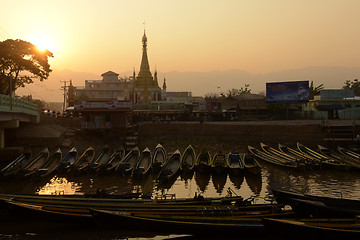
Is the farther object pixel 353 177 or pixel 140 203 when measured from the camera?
pixel 353 177

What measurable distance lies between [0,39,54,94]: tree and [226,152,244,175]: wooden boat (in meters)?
25.7

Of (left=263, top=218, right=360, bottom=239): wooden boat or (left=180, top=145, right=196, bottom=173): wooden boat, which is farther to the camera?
(left=180, top=145, right=196, bottom=173): wooden boat

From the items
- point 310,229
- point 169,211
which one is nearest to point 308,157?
point 310,229

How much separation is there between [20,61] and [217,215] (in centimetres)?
3391

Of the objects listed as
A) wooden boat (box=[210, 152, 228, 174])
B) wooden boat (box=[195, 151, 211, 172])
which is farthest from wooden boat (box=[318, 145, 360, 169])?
wooden boat (box=[195, 151, 211, 172])

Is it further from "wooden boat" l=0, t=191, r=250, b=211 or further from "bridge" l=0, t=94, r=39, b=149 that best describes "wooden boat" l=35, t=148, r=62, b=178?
"wooden boat" l=0, t=191, r=250, b=211

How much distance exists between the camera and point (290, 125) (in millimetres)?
44000

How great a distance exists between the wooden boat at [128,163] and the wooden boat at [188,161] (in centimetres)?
436

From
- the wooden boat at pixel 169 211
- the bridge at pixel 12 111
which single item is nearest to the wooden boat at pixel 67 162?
the bridge at pixel 12 111

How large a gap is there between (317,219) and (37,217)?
13.0 metres

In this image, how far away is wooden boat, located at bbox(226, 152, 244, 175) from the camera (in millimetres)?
28219

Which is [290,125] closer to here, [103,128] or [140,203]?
[103,128]

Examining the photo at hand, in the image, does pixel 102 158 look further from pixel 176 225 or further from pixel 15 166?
pixel 176 225

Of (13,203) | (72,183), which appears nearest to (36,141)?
(72,183)
